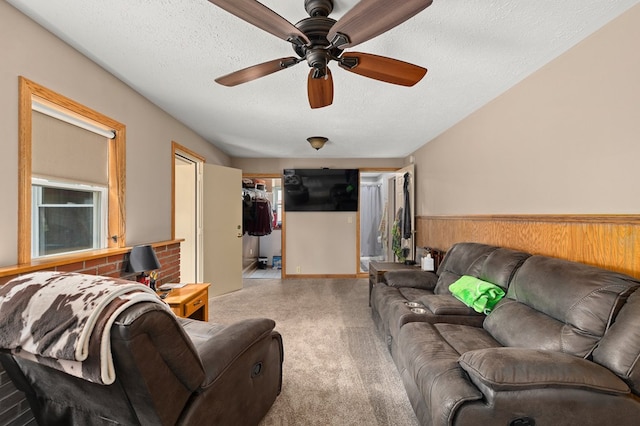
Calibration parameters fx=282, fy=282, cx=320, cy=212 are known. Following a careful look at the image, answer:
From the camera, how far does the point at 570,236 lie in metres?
1.89

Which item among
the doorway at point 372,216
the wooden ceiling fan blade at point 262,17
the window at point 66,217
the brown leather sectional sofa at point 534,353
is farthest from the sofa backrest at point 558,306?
the doorway at point 372,216

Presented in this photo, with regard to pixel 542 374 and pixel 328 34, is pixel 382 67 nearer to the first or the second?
pixel 328 34

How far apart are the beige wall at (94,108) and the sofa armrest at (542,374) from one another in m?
2.43

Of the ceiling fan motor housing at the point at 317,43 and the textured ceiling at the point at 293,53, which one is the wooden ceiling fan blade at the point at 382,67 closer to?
the ceiling fan motor housing at the point at 317,43

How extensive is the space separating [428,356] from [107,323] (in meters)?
1.48

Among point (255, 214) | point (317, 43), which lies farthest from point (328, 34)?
point (255, 214)

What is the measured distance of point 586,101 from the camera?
176 cm

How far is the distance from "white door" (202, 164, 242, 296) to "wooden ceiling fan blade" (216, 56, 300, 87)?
103 inches

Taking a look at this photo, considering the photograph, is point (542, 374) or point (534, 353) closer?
point (542, 374)

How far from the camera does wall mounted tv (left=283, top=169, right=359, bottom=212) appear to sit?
5.41m

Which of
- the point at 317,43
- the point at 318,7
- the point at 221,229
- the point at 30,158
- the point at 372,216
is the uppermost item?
the point at 318,7

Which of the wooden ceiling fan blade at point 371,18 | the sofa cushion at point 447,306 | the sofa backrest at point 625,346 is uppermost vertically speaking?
the wooden ceiling fan blade at point 371,18

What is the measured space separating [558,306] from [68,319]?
2144 mm

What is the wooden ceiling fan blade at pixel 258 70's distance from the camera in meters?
1.61
